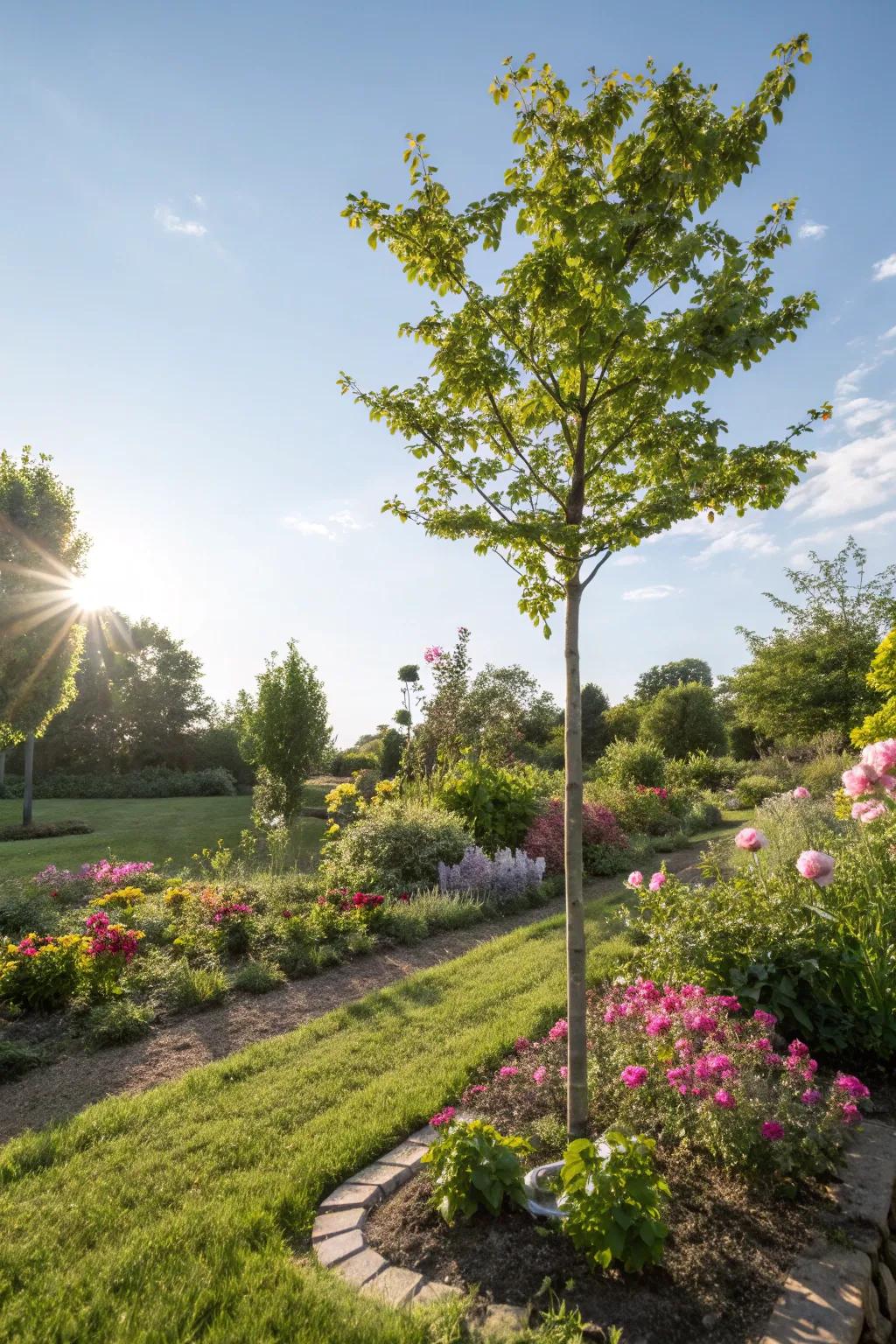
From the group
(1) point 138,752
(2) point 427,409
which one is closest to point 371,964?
(2) point 427,409

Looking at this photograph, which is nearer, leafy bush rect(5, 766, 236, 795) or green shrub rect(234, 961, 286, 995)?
green shrub rect(234, 961, 286, 995)

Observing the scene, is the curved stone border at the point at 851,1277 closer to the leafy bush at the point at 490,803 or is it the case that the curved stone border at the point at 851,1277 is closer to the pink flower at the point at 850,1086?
the pink flower at the point at 850,1086

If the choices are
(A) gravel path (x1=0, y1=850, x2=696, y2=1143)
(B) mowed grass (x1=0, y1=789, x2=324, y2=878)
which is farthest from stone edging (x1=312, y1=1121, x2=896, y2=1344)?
(B) mowed grass (x1=0, y1=789, x2=324, y2=878)

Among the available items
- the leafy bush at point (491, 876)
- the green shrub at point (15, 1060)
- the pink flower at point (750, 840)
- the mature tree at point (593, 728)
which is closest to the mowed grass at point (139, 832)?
the leafy bush at point (491, 876)

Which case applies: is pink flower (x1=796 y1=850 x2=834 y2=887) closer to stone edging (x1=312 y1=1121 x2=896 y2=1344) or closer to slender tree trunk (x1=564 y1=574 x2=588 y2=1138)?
stone edging (x1=312 y1=1121 x2=896 y2=1344)

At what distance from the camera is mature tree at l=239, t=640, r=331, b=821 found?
13.9m

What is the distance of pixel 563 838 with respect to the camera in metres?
11.1

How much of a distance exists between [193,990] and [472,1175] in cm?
360

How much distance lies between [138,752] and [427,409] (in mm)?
30116

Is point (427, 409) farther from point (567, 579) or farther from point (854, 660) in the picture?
point (854, 660)

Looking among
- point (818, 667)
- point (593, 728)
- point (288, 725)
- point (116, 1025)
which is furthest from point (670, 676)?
point (116, 1025)

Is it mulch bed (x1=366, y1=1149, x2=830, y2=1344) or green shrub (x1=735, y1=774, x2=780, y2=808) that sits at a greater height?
green shrub (x1=735, y1=774, x2=780, y2=808)

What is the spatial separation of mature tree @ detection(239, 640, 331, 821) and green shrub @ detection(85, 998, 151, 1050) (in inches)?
353

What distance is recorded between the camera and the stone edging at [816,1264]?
2010mm
